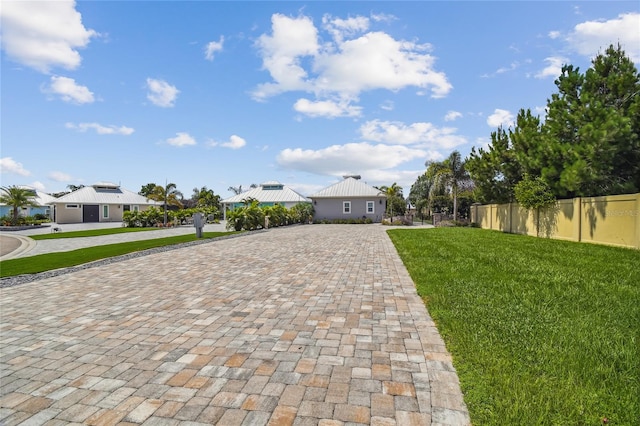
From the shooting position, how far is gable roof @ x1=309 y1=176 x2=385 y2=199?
3431 cm

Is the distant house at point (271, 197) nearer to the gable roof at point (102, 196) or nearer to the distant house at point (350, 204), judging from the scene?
the distant house at point (350, 204)

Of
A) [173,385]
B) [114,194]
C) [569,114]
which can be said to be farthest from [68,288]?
[114,194]

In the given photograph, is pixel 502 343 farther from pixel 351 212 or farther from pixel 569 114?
pixel 351 212

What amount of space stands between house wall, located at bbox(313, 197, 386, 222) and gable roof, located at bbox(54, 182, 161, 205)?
2561 centimetres

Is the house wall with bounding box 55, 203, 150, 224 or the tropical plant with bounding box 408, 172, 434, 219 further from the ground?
the tropical plant with bounding box 408, 172, 434, 219

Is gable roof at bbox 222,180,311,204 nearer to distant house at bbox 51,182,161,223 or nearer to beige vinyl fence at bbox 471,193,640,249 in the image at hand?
distant house at bbox 51,182,161,223

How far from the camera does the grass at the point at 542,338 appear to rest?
248cm

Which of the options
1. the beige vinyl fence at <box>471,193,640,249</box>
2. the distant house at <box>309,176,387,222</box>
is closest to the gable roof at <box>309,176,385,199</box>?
the distant house at <box>309,176,387,222</box>

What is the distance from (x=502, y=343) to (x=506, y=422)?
55.4 inches

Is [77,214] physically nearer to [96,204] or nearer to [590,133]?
[96,204]

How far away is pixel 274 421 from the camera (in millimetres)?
2432

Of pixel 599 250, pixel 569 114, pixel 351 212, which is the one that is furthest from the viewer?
pixel 351 212

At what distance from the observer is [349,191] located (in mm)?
A: 35188

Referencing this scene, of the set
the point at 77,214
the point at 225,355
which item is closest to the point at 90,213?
the point at 77,214
